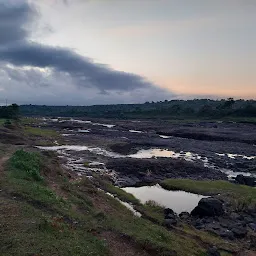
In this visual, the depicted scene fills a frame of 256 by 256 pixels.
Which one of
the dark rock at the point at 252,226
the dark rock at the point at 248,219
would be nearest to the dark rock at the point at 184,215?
the dark rock at the point at 248,219

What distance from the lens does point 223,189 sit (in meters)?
42.7

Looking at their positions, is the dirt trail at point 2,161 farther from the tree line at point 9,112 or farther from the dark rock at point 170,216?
the tree line at point 9,112

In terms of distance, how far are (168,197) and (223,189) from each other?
23.7ft

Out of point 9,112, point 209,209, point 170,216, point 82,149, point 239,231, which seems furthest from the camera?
point 9,112

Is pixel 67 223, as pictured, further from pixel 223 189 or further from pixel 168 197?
pixel 223 189

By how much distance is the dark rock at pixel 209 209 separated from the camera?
109 ft

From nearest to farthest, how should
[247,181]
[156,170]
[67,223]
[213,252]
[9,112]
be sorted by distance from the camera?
[67,223], [213,252], [247,181], [156,170], [9,112]

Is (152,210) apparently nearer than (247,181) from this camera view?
Yes

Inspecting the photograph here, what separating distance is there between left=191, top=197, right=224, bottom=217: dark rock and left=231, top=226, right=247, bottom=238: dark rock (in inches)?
116

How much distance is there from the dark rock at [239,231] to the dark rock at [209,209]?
2.95m

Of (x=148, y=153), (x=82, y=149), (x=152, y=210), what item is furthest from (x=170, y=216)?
(x=82, y=149)

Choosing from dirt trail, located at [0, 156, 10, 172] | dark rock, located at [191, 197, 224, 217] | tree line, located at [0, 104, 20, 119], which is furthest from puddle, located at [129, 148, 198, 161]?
tree line, located at [0, 104, 20, 119]

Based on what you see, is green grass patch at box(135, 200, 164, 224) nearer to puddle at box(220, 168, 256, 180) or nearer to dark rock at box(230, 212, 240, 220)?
dark rock at box(230, 212, 240, 220)

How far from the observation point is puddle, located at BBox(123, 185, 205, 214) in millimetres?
38094
